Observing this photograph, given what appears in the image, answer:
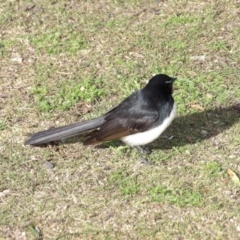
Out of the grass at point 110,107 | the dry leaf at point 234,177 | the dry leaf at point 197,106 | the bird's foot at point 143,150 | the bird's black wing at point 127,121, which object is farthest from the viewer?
the dry leaf at point 197,106

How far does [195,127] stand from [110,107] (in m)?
1.14

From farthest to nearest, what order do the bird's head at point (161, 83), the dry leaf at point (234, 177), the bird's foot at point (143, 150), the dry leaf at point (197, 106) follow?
the dry leaf at point (197, 106)
the bird's foot at point (143, 150)
the bird's head at point (161, 83)
the dry leaf at point (234, 177)

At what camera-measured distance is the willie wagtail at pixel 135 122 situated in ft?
21.0

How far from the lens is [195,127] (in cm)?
714

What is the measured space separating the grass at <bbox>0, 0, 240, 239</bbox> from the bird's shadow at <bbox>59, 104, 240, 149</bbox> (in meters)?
0.02

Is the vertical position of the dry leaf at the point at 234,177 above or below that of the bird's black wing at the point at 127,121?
below

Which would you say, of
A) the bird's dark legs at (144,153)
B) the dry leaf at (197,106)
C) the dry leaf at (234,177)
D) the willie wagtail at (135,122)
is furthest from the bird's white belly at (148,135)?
the dry leaf at (197,106)

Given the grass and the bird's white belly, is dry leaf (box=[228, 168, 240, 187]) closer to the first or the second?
the grass

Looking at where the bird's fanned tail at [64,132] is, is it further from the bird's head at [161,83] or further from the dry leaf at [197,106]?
the dry leaf at [197,106]

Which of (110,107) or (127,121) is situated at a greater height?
(127,121)

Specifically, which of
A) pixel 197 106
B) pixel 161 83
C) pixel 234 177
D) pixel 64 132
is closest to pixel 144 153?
pixel 161 83

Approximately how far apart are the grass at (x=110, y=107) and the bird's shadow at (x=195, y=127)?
2 cm

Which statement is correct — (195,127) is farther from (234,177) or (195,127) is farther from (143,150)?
(234,177)

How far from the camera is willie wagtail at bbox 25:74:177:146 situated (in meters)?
6.39
